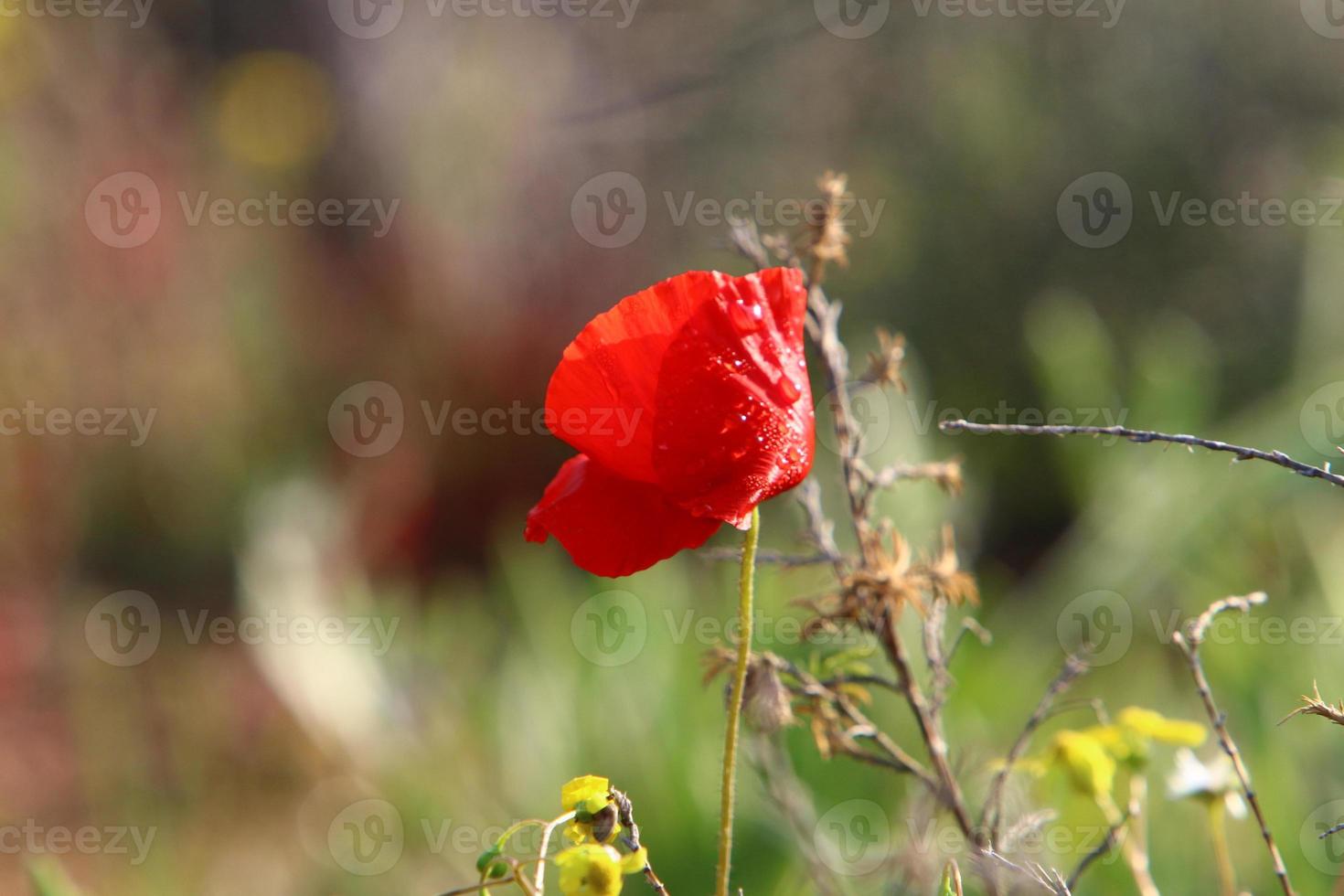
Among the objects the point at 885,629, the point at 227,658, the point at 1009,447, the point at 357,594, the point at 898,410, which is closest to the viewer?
the point at 885,629

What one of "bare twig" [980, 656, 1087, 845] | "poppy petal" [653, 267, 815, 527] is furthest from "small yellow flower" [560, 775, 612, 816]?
"bare twig" [980, 656, 1087, 845]

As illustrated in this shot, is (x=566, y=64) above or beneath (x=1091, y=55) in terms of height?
above

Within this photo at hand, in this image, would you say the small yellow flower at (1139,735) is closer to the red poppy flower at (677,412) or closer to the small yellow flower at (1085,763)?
the small yellow flower at (1085,763)

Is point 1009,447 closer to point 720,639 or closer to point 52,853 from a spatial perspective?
point 720,639

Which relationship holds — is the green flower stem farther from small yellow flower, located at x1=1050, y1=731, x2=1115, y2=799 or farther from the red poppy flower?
small yellow flower, located at x1=1050, y1=731, x2=1115, y2=799

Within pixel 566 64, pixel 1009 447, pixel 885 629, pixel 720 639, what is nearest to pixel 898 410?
pixel 720 639

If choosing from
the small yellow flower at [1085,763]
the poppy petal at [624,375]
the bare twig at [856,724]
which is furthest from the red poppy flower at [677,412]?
the small yellow flower at [1085,763]
